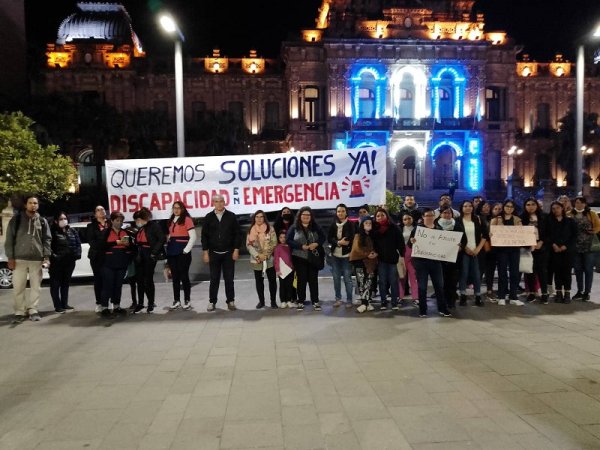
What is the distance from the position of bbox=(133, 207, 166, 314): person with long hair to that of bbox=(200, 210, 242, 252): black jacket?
0.74m

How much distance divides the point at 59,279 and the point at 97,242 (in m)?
1.12

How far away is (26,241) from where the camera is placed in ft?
27.3

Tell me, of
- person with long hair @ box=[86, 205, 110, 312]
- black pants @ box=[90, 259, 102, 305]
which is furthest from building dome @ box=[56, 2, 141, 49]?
black pants @ box=[90, 259, 102, 305]

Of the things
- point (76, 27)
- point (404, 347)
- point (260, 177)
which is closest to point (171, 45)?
point (76, 27)

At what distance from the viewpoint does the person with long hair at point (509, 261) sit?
9000mm

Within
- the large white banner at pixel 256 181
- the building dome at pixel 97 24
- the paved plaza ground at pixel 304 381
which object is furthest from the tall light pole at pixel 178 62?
the building dome at pixel 97 24

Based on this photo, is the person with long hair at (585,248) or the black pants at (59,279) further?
the person with long hair at (585,248)

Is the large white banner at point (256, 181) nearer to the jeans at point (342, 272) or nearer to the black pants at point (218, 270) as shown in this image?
the black pants at point (218, 270)

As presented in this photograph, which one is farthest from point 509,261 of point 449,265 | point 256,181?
point 256,181

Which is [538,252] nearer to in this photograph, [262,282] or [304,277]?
[304,277]

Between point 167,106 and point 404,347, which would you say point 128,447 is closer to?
point 404,347

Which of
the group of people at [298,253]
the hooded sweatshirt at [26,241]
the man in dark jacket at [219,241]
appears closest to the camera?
the hooded sweatshirt at [26,241]

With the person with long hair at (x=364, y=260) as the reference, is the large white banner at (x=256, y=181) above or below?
above

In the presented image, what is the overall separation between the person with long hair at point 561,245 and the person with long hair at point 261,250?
4.95m
